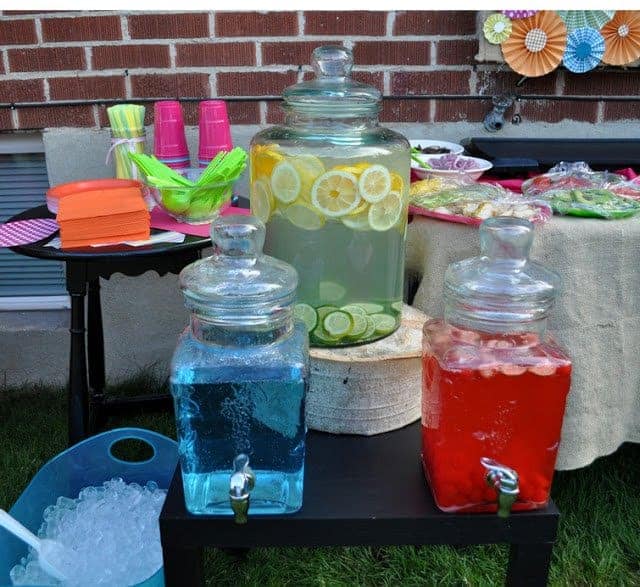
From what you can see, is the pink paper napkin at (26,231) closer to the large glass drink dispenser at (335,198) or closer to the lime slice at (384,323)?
the large glass drink dispenser at (335,198)

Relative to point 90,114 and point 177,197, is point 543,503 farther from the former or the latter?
point 90,114

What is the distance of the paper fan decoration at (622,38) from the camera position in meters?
1.75

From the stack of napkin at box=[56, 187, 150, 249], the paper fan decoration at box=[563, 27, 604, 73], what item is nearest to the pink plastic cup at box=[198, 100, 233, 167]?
the stack of napkin at box=[56, 187, 150, 249]

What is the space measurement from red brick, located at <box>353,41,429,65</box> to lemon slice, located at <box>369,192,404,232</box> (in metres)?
1.03

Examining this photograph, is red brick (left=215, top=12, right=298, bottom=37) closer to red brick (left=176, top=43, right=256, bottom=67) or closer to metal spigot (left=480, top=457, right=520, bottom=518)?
red brick (left=176, top=43, right=256, bottom=67)

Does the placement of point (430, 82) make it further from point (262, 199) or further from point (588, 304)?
point (262, 199)

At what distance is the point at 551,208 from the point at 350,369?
55cm

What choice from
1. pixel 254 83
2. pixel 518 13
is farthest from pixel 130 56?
pixel 518 13

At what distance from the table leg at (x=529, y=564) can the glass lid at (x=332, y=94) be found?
61 cm

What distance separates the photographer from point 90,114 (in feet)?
6.28

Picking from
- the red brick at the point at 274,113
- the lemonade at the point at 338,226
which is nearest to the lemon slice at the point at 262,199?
the lemonade at the point at 338,226

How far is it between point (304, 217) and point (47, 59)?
4.30ft

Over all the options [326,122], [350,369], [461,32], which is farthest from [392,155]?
[461,32]

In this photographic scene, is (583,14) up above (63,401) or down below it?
above
